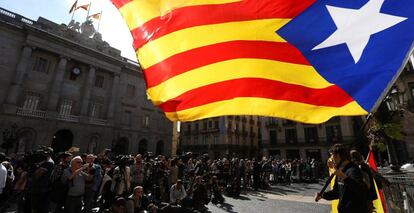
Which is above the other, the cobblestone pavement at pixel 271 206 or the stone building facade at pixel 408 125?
the stone building facade at pixel 408 125

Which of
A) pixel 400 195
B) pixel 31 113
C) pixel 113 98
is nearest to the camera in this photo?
pixel 400 195

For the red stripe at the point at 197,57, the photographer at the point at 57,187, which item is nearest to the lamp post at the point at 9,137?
the photographer at the point at 57,187

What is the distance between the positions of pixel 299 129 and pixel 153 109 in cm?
2263

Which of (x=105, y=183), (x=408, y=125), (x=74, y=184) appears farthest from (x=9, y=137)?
(x=408, y=125)

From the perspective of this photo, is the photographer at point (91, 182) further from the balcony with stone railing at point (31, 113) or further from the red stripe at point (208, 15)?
the balcony with stone railing at point (31, 113)

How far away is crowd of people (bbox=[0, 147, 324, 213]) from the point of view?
16.7ft

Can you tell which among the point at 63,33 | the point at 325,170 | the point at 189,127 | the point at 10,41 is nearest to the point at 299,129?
the point at 325,170

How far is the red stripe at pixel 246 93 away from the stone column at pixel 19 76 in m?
25.0

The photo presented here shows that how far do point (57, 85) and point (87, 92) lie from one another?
10.4ft

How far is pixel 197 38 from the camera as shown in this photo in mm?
2461

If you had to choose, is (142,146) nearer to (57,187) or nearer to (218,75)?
(57,187)

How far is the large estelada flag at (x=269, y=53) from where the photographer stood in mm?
1888

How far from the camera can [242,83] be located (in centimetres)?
249

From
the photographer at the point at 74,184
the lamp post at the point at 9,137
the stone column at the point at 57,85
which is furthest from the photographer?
the stone column at the point at 57,85
